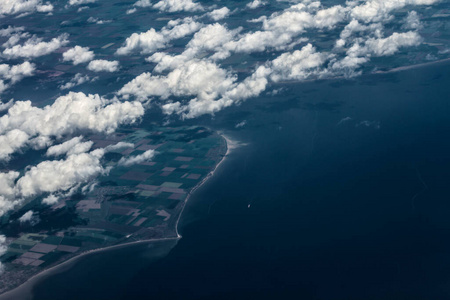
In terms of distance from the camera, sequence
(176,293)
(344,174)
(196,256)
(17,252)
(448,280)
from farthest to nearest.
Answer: (344,174) → (17,252) → (196,256) → (176,293) → (448,280)

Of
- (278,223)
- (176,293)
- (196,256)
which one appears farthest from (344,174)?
(176,293)

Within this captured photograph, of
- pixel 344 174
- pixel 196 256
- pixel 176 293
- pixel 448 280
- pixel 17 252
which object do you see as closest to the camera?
pixel 448 280

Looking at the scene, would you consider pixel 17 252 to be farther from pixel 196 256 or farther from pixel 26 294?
pixel 196 256

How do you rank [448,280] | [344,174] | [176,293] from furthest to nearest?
1. [344,174]
2. [176,293]
3. [448,280]

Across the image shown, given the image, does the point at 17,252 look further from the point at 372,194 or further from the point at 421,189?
the point at 421,189

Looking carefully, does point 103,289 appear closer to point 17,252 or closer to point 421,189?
point 17,252

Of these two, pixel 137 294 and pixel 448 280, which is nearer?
pixel 448 280

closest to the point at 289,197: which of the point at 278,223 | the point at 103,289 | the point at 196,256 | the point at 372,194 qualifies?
the point at 278,223

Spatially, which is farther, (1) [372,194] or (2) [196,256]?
(1) [372,194]

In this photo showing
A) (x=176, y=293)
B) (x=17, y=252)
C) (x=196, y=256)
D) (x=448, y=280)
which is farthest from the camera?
(x=17, y=252)
